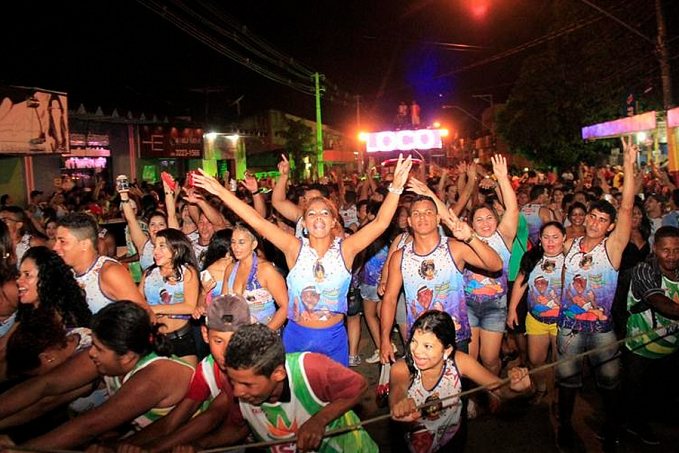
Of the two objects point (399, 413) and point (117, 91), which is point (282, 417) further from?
point (117, 91)

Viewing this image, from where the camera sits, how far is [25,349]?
400 centimetres

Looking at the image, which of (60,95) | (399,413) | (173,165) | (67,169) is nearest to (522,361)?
(399,413)

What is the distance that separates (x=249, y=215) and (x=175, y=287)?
54.3 inches

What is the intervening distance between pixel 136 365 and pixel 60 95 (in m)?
14.2

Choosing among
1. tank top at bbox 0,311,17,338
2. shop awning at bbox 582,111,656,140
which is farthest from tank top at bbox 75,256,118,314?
shop awning at bbox 582,111,656,140

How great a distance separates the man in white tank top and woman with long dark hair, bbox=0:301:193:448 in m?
0.91

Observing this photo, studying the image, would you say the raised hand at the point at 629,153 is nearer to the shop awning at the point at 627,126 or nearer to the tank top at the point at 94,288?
the tank top at the point at 94,288

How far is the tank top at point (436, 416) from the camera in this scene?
358cm

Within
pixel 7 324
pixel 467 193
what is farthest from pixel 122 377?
pixel 467 193

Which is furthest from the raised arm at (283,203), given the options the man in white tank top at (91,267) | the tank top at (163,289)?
the man in white tank top at (91,267)

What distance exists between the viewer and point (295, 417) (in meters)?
3.12

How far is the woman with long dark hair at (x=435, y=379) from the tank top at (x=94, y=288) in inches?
87.8

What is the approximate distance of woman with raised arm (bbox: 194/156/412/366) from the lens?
15.0 feet

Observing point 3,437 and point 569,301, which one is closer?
point 3,437
